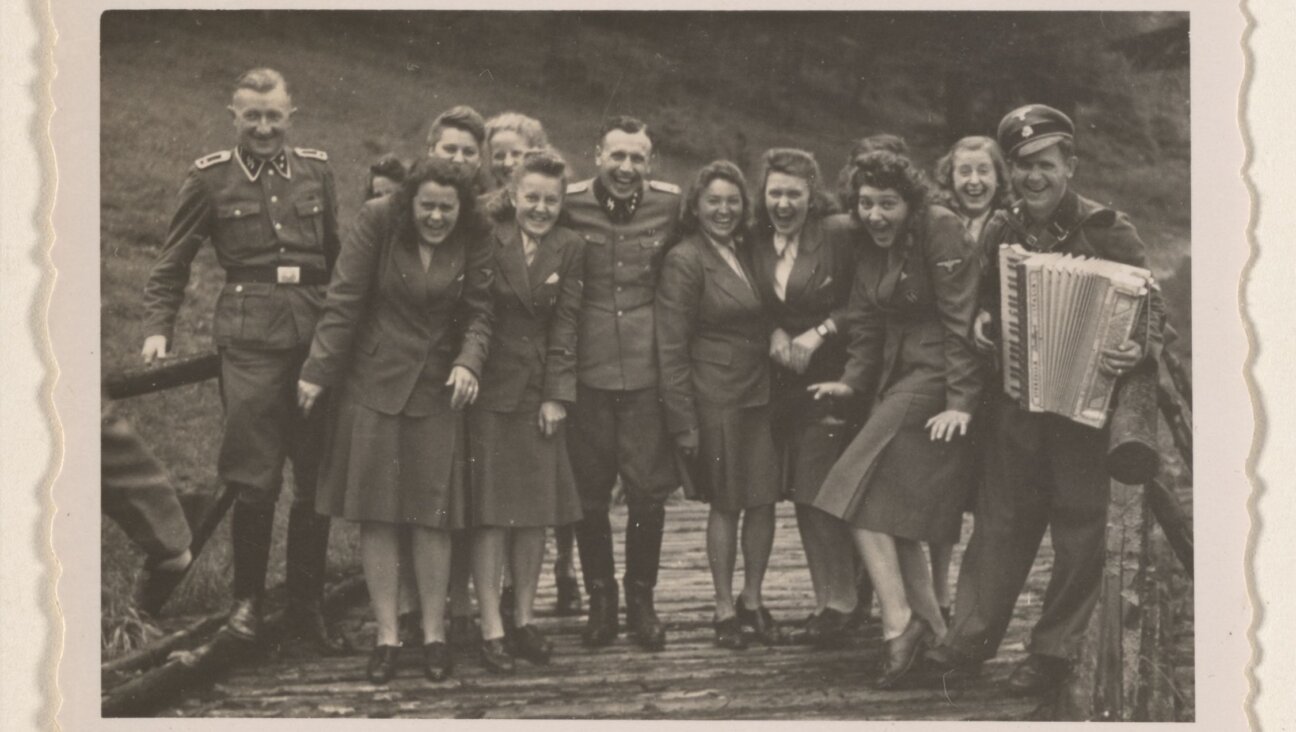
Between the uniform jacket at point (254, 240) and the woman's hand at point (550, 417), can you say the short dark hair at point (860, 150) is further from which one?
the uniform jacket at point (254, 240)

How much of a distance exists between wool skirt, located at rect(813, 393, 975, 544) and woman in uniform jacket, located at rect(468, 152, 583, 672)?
3.74ft

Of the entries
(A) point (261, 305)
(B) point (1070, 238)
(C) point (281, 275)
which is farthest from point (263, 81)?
(B) point (1070, 238)

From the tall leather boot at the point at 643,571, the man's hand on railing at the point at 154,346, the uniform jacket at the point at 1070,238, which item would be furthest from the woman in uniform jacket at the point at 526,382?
the uniform jacket at the point at 1070,238

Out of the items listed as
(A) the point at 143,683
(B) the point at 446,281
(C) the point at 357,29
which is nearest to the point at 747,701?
(B) the point at 446,281

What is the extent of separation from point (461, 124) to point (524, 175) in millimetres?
382

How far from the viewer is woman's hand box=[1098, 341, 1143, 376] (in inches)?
208

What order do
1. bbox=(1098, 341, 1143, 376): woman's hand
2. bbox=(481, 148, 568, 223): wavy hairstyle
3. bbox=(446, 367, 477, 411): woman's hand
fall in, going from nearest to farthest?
bbox=(1098, 341, 1143, 376): woman's hand, bbox=(446, 367, 477, 411): woman's hand, bbox=(481, 148, 568, 223): wavy hairstyle

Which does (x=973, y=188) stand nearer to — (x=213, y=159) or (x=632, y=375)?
(x=632, y=375)

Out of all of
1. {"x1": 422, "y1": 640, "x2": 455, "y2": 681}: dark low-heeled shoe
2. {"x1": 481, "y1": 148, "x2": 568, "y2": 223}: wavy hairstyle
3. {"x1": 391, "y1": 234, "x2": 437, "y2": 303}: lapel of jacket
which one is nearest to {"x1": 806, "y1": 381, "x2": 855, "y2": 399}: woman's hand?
{"x1": 481, "y1": 148, "x2": 568, "y2": 223}: wavy hairstyle

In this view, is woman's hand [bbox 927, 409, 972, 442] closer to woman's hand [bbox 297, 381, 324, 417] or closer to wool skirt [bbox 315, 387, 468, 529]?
wool skirt [bbox 315, 387, 468, 529]

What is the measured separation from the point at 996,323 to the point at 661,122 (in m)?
1.58

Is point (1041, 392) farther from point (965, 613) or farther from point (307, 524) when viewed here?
point (307, 524)

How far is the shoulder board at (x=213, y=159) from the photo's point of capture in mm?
5715

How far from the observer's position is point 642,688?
18.8 feet
